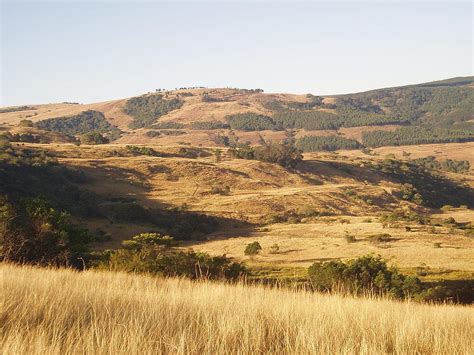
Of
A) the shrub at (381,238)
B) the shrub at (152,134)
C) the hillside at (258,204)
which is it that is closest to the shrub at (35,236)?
the hillside at (258,204)

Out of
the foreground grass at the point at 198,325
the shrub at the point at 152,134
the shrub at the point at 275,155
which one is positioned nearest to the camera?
the foreground grass at the point at 198,325

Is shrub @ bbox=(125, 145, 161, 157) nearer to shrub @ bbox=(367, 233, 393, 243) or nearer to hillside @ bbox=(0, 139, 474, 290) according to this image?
hillside @ bbox=(0, 139, 474, 290)

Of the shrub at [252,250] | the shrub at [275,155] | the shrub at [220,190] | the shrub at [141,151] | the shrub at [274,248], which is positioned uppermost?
the shrub at [141,151]

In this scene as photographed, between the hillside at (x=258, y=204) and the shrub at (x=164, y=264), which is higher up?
the shrub at (x=164, y=264)

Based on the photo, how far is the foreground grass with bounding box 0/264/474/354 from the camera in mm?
4078

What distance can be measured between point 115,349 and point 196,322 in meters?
1.51

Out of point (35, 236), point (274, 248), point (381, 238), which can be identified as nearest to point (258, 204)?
point (274, 248)

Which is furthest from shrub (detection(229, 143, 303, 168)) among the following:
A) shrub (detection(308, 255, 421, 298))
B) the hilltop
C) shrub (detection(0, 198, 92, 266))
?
shrub (detection(0, 198, 92, 266))

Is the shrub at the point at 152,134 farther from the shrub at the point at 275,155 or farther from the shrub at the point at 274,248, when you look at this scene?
the shrub at the point at 274,248

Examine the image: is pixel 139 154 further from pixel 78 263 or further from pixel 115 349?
pixel 115 349

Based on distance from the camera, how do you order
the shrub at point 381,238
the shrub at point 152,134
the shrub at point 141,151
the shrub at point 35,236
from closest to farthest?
the shrub at point 35,236 < the shrub at point 381,238 < the shrub at point 141,151 < the shrub at point 152,134

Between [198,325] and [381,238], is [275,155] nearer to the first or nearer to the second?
[381,238]

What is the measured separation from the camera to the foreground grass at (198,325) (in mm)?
4078

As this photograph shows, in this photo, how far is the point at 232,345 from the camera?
14.8ft
